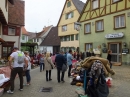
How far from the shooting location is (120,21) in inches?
734

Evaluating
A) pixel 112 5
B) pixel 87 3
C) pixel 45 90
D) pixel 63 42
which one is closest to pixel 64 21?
pixel 63 42

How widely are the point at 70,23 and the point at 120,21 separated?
1506 centimetres

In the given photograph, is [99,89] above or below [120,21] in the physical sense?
below

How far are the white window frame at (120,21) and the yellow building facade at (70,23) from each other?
11.8m

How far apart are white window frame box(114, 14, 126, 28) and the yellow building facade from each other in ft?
38.7

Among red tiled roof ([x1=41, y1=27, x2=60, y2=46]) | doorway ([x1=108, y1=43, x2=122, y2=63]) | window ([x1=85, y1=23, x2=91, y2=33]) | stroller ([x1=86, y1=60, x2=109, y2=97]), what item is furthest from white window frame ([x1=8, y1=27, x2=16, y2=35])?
stroller ([x1=86, y1=60, x2=109, y2=97])

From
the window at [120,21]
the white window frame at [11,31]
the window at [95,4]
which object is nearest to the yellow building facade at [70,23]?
the window at [95,4]

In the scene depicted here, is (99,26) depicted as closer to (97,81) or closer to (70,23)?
(70,23)

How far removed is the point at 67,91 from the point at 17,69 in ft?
7.34

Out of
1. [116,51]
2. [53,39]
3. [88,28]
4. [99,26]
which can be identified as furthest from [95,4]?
[53,39]

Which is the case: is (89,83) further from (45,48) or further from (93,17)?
(45,48)

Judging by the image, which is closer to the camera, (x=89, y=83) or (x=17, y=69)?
(x=89, y=83)

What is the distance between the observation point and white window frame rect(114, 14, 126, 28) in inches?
721

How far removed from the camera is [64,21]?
34.1 m
